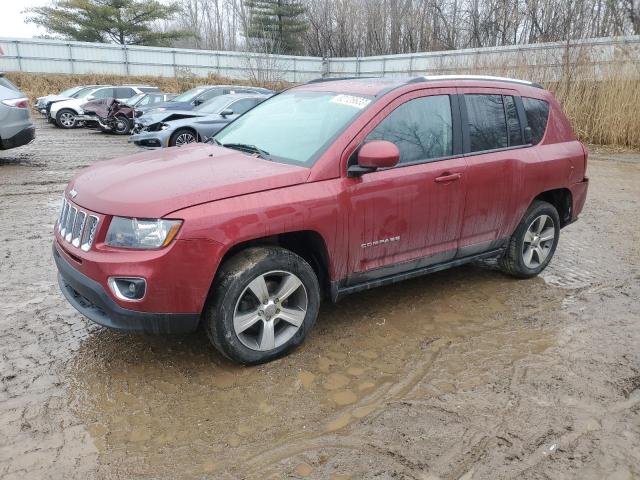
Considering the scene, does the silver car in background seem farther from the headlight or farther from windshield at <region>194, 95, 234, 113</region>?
the headlight

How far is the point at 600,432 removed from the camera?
272cm

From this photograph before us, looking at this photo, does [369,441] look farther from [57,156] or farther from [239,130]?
[57,156]

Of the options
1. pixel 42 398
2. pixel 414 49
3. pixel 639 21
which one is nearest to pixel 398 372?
pixel 42 398

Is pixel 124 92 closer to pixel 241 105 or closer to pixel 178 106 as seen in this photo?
pixel 178 106

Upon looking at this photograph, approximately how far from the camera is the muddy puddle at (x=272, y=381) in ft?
8.43

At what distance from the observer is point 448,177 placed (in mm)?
3832

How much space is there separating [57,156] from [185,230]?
11.1 meters

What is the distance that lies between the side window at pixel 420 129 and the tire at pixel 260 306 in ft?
3.63

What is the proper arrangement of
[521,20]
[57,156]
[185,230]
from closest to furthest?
1. [185,230]
2. [57,156]
3. [521,20]

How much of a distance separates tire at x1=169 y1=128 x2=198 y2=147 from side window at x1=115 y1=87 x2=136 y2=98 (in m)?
11.8

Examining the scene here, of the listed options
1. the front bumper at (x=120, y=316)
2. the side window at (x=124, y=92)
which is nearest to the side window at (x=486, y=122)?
the front bumper at (x=120, y=316)

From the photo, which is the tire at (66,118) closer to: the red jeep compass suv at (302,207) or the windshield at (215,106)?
the windshield at (215,106)

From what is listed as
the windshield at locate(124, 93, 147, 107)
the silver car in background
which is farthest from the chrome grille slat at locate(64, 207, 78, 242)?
the windshield at locate(124, 93, 147, 107)

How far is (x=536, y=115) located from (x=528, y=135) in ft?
0.90
